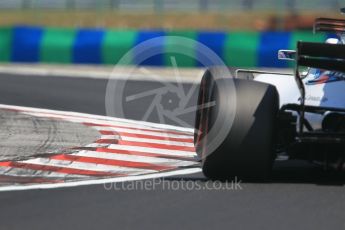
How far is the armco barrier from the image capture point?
2133cm

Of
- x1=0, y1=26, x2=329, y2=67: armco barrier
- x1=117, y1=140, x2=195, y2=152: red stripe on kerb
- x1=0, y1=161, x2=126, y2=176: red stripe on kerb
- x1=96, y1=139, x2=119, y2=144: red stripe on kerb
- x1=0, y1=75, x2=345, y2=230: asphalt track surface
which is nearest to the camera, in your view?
x1=0, y1=75, x2=345, y2=230: asphalt track surface

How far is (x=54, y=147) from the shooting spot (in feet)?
36.8

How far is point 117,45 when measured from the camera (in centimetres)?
2286

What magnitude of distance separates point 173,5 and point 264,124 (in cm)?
2241

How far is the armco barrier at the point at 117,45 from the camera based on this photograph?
21.3 meters

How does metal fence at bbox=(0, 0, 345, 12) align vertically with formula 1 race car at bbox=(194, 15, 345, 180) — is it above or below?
below

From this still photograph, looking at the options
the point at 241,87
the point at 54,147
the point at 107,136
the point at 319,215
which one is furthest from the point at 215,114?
the point at 107,136

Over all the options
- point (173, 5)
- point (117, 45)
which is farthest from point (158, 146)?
point (173, 5)

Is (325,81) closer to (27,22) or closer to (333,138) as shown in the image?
(333,138)

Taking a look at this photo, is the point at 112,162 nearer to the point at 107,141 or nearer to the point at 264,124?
the point at 107,141

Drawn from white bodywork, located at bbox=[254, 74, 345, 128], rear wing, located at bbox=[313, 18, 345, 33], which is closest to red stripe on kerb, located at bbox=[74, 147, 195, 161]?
white bodywork, located at bbox=[254, 74, 345, 128]

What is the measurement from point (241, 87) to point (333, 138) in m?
0.90

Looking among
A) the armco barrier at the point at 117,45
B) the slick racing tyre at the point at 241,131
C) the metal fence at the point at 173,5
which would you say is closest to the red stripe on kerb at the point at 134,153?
the slick racing tyre at the point at 241,131

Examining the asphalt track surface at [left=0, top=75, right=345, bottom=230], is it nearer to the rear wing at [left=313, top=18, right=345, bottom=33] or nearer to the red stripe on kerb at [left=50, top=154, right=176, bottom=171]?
the red stripe on kerb at [left=50, top=154, right=176, bottom=171]
